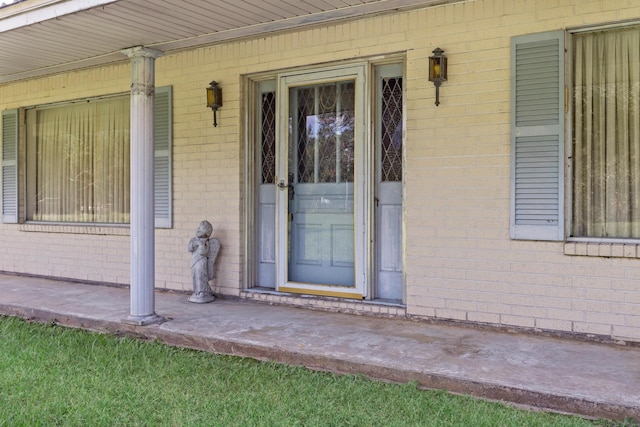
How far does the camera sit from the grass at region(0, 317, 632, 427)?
2668mm

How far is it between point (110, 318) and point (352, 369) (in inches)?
91.2

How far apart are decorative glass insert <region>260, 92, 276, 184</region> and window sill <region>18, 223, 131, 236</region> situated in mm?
1836

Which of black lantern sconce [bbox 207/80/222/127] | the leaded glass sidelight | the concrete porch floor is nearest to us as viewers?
the concrete porch floor

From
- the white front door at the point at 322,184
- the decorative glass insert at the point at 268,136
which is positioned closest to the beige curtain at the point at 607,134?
the white front door at the point at 322,184

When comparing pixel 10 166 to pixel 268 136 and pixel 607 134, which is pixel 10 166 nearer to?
pixel 268 136

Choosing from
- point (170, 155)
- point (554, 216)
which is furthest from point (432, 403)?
point (170, 155)

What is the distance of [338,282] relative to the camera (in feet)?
16.6

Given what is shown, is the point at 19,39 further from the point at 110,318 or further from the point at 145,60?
the point at 110,318

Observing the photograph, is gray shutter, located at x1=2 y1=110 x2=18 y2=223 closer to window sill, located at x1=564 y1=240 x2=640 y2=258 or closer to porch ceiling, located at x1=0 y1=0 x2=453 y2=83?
porch ceiling, located at x1=0 y1=0 x2=453 y2=83

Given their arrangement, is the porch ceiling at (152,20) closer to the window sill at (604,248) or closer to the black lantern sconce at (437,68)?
the black lantern sconce at (437,68)

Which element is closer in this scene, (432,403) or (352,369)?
(432,403)

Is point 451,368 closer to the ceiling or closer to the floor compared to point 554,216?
closer to the floor

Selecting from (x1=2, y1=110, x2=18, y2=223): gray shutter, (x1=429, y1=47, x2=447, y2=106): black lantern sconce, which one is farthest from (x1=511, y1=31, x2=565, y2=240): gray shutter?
(x1=2, y1=110, x2=18, y2=223): gray shutter

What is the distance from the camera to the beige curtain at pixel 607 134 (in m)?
3.87
